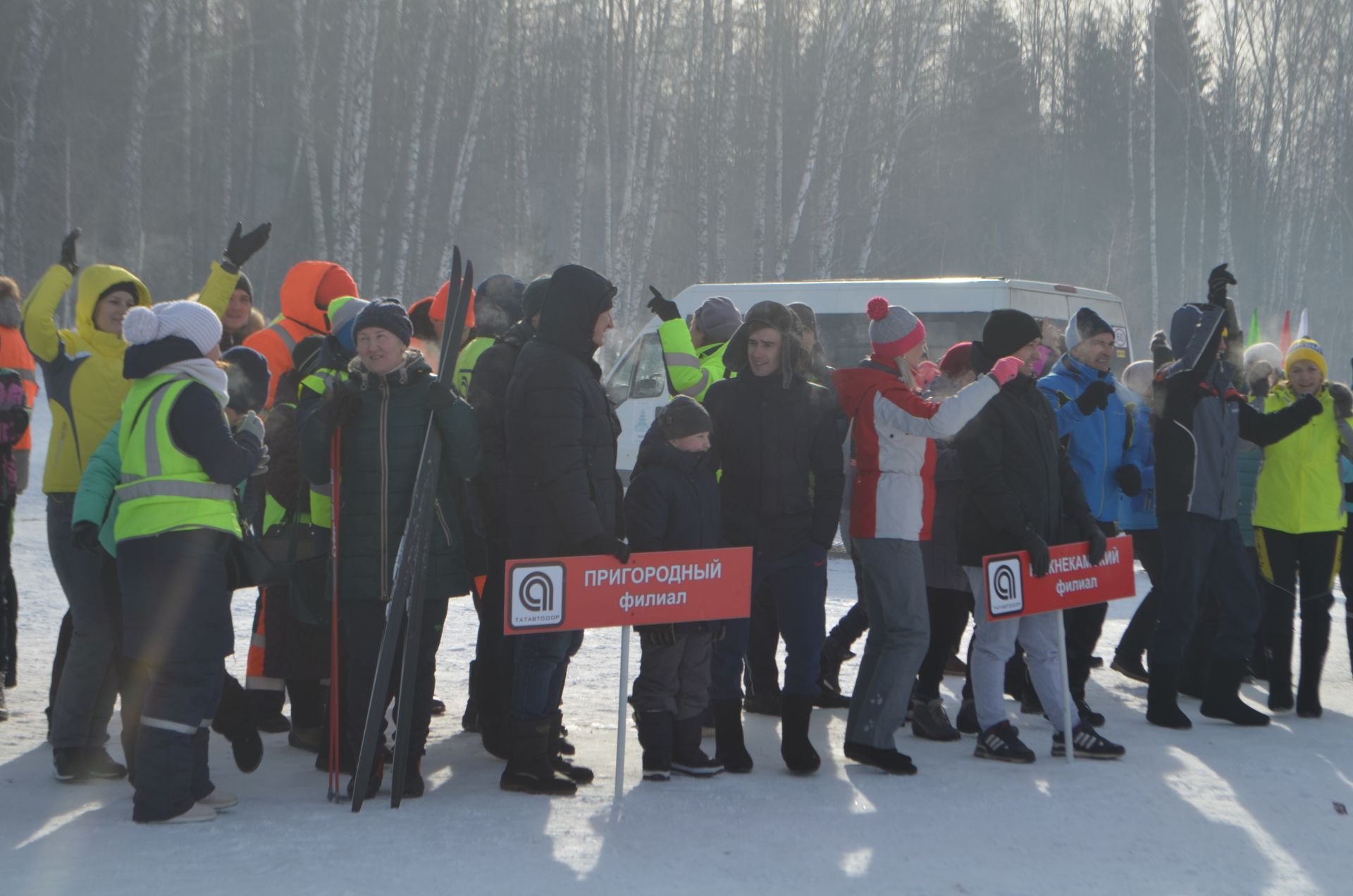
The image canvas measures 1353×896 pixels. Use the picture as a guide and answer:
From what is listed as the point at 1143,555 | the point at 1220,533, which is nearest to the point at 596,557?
the point at 1220,533

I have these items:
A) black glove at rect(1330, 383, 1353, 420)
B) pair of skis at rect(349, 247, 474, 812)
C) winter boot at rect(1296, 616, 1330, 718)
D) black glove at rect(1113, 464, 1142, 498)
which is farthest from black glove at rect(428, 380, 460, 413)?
black glove at rect(1330, 383, 1353, 420)

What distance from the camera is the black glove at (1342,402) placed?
7051 millimetres

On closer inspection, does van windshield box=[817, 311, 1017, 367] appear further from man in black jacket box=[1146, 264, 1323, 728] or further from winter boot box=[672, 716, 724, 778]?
winter boot box=[672, 716, 724, 778]

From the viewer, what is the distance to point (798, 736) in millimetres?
5656

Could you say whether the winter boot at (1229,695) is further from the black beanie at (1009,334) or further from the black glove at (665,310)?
the black glove at (665,310)

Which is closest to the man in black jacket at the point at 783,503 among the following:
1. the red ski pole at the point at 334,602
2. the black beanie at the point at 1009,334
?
the black beanie at the point at 1009,334

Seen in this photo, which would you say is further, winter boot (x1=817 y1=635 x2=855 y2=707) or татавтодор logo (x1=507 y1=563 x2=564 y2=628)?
winter boot (x1=817 y1=635 x2=855 y2=707)

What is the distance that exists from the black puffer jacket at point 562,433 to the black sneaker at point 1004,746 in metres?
1.81

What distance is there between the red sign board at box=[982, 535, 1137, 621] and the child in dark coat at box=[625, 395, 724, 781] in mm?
1077

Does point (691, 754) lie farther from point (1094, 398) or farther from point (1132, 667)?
point (1132, 667)

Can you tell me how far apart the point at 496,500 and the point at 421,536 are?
88cm

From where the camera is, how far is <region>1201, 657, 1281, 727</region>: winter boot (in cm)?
668

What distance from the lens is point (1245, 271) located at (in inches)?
1885

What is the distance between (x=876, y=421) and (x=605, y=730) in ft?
6.15
